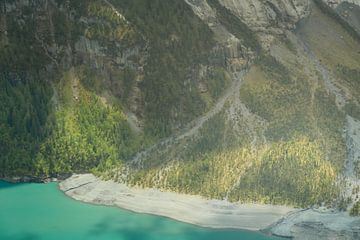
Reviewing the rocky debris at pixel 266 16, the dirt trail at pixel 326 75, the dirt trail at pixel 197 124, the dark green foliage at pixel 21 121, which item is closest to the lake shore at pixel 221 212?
the dark green foliage at pixel 21 121

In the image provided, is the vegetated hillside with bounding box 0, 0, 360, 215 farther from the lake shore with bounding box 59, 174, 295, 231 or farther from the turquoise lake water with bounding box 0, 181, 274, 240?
the turquoise lake water with bounding box 0, 181, 274, 240

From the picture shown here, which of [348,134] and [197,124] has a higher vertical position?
[348,134]

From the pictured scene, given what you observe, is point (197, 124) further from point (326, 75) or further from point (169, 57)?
point (326, 75)

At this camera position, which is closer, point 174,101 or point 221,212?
point 221,212

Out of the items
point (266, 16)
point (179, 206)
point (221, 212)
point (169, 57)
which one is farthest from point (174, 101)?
point (221, 212)

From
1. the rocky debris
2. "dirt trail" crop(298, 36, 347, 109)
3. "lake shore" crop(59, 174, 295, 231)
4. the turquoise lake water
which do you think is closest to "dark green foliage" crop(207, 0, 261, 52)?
the rocky debris

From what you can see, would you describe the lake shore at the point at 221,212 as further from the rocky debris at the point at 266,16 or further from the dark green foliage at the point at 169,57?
the rocky debris at the point at 266,16
